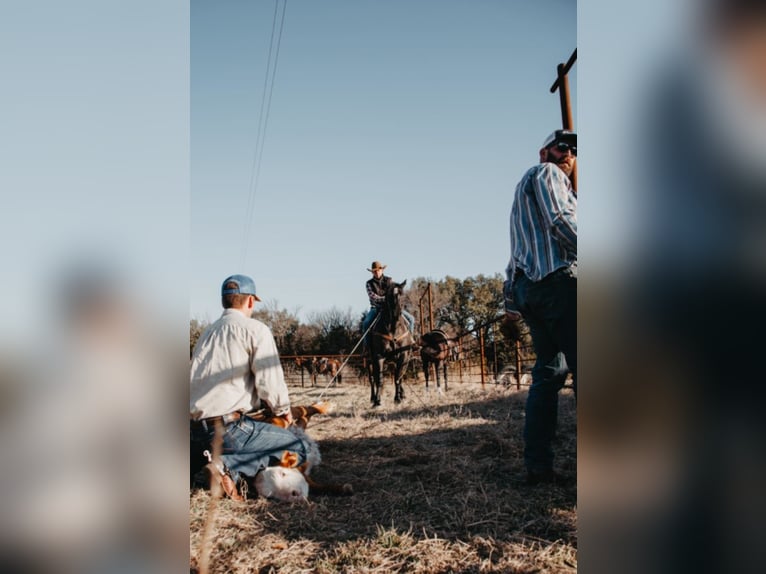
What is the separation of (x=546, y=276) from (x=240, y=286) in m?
1.66

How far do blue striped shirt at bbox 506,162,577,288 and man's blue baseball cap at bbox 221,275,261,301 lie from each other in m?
1.50

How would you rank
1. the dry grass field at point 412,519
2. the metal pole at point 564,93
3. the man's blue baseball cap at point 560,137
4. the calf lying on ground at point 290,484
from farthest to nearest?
the metal pole at point 564,93 < the calf lying on ground at point 290,484 < the man's blue baseball cap at point 560,137 < the dry grass field at point 412,519

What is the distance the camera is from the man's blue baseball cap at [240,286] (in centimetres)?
268

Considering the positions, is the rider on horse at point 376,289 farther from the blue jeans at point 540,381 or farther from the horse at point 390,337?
the blue jeans at point 540,381

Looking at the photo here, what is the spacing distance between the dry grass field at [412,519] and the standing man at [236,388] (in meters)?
0.24

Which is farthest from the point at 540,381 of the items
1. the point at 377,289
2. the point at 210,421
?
the point at 377,289

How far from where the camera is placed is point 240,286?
8.88 feet

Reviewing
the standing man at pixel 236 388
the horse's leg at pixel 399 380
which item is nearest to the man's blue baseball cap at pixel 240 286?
the standing man at pixel 236 388
